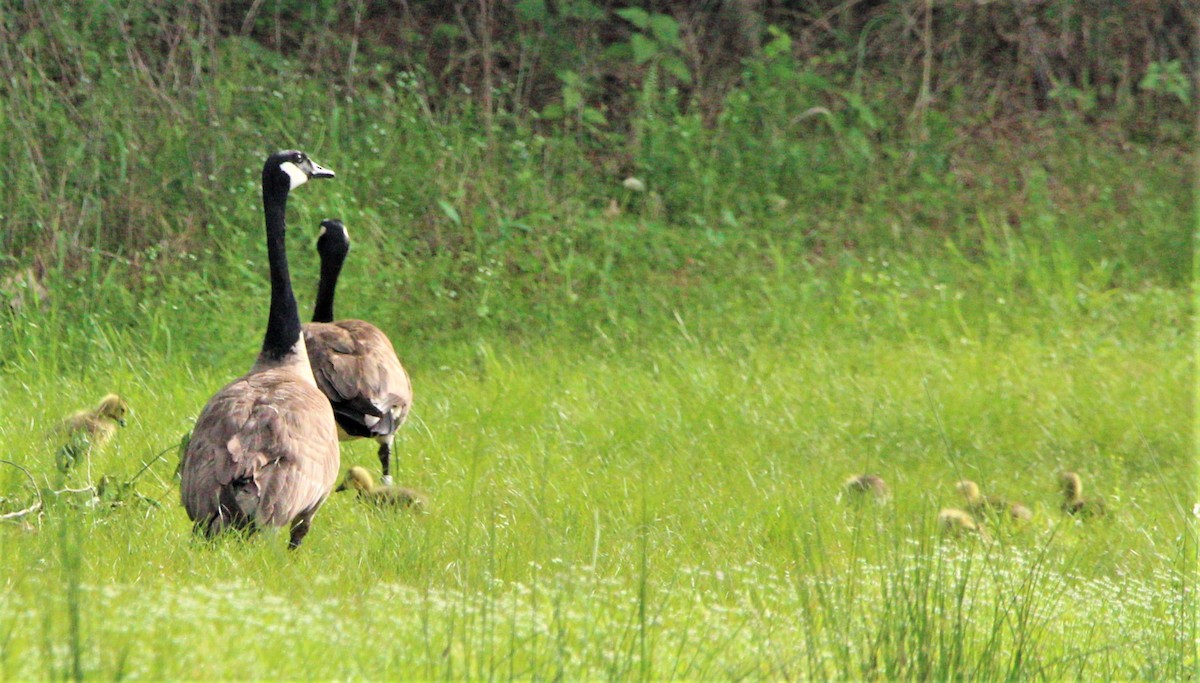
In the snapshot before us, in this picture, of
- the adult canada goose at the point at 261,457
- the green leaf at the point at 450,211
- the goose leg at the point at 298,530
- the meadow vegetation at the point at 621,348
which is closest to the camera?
the meadow vegetation at the point at 621,348

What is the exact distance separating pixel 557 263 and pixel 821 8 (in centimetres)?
490

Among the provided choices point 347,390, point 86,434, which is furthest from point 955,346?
point 86,434

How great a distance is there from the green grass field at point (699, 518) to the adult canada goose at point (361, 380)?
32cm

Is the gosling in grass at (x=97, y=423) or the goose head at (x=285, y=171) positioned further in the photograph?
the goose head at (x=285, y=171)

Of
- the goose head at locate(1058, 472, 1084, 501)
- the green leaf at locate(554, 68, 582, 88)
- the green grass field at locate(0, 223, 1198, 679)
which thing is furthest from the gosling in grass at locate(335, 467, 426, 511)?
the green leaf at locate(554, 68, 582, 88)

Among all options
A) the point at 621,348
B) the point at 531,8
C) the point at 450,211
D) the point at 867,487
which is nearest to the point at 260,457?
the point at 867,487

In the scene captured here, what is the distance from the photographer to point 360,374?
266 inches

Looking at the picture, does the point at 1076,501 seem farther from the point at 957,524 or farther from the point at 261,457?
the point at 261,457

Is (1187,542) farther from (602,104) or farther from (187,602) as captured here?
(602,104)

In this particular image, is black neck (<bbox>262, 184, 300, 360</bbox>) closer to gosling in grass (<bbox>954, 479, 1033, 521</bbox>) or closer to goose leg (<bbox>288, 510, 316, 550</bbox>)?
goose leg (<bbox>288, 510, 316, 550</bbox>)

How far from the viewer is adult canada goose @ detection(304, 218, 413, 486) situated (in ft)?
21.9

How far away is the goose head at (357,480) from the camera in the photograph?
21.5 ft

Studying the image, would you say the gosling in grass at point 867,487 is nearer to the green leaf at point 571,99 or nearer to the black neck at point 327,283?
the black neck at point 327,283

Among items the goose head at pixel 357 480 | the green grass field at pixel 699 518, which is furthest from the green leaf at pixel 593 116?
the goose head at pixel 357 480
